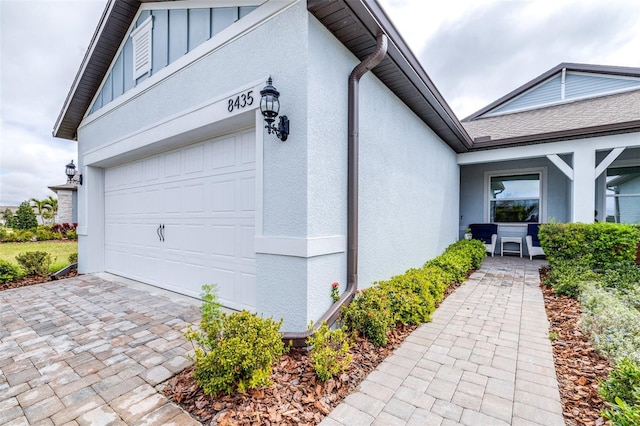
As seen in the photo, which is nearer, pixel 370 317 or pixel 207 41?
pixel 370 317

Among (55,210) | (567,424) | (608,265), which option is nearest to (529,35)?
(608,265)

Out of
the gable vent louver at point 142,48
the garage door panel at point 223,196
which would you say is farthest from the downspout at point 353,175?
the gable vent louver at point 142,48

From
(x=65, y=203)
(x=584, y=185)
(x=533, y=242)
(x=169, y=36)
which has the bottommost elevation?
(x=533, y=242)

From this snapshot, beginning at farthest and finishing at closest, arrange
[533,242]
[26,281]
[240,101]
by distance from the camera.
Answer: [533,242], [26,281], [240,101]

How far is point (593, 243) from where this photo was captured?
592 cm

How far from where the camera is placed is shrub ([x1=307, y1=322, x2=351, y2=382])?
7.98 ft

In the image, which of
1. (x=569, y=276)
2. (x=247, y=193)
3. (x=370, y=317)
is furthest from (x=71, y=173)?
(x=569, y=276)

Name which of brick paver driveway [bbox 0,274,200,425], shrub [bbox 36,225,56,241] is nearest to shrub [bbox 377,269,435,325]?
brick paver driveway [bbox 0,274,200,425]

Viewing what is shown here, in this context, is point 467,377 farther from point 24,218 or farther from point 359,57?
point 24,218

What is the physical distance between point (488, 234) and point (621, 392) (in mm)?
8351

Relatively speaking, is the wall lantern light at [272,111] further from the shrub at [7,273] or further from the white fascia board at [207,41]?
the shrub at [7,273]

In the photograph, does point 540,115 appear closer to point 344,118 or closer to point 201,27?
point 344,118

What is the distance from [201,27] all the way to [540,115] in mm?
11198

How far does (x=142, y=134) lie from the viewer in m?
5.20
